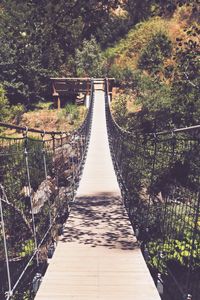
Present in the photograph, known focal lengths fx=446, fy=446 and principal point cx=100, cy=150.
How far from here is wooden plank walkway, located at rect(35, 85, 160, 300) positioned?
2.89 metres

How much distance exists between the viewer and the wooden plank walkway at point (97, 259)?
289 cm

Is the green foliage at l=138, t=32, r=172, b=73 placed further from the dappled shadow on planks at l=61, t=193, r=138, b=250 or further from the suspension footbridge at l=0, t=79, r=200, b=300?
the dappled shadow on planks at l=61, t=193, r=138, b=250

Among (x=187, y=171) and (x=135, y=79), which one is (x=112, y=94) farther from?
(x=187, y=171)

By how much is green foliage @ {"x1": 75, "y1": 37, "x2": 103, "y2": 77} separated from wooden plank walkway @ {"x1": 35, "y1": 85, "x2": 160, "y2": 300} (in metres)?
15.5

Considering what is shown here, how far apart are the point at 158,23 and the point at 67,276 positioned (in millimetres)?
21604

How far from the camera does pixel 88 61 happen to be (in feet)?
69.5

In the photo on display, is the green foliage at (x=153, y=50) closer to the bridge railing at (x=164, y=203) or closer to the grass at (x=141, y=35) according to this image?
the grass at (x=141, y=35)

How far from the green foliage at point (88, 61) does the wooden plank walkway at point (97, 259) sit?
15.5m

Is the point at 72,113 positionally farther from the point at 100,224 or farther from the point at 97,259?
the point at 97,259

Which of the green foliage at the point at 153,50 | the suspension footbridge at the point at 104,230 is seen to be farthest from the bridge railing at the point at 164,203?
the green foliage at the point at 153,50

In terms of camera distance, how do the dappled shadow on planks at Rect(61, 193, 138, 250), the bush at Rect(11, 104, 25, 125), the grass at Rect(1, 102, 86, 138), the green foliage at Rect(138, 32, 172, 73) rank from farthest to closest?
the green foliage at Rect(138, 32, 172, 73)
the bush at Rect(11, 104, 25, 125)
the grass at Rect(1, 102, 86, 138)
the dappled shadow on planks at Rect(61, 193, 138, 250)

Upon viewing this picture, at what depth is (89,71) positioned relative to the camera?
21.3m

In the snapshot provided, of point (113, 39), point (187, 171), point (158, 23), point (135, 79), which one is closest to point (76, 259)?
point (187, 171)

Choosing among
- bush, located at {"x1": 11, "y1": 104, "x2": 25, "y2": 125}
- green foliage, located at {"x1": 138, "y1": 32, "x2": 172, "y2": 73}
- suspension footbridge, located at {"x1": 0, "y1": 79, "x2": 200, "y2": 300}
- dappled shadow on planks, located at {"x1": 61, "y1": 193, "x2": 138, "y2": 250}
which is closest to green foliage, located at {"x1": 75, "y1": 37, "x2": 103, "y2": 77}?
green foliage, located at {"x1": 138, "y1": 32, "x2": 172, "y2": 73}
